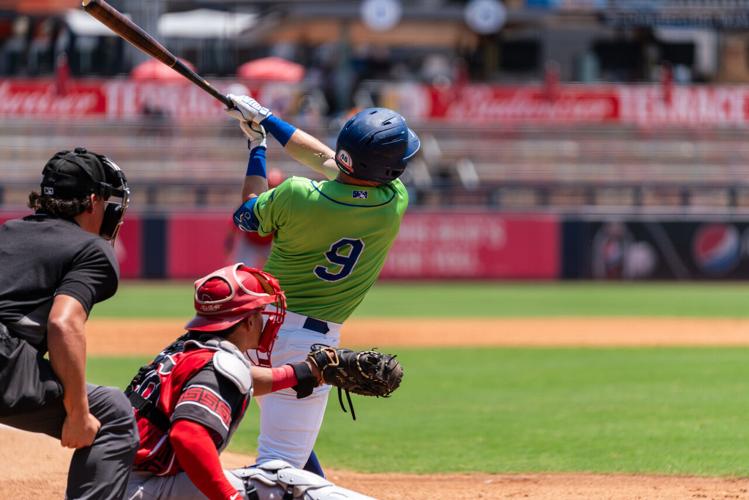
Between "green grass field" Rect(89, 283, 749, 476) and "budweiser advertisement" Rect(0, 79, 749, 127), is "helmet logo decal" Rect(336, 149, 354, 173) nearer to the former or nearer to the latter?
"green grass field" Rect(89, 283, 749, 476)

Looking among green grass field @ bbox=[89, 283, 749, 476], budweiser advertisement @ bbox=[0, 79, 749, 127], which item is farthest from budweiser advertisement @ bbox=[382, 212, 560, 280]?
green grass field @ bbox=[89, 283, 749, 476]

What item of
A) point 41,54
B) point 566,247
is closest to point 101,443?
point 566,247

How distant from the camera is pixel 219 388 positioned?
14.1 feet

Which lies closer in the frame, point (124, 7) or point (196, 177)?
point (196, 177)

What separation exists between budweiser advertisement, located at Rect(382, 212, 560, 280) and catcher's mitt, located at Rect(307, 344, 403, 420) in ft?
65.2

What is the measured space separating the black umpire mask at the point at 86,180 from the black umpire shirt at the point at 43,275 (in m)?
0.21

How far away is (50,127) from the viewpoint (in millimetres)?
27500

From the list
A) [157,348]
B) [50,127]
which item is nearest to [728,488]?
A: [157,348]

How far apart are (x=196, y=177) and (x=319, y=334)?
22.1 metres

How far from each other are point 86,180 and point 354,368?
124cm

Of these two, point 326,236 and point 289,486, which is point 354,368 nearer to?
point 289,486

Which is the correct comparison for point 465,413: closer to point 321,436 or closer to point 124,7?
point 321,436

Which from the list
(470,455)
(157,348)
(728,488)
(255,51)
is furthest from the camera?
(255,51)

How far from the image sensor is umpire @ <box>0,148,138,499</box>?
4.15 meters
